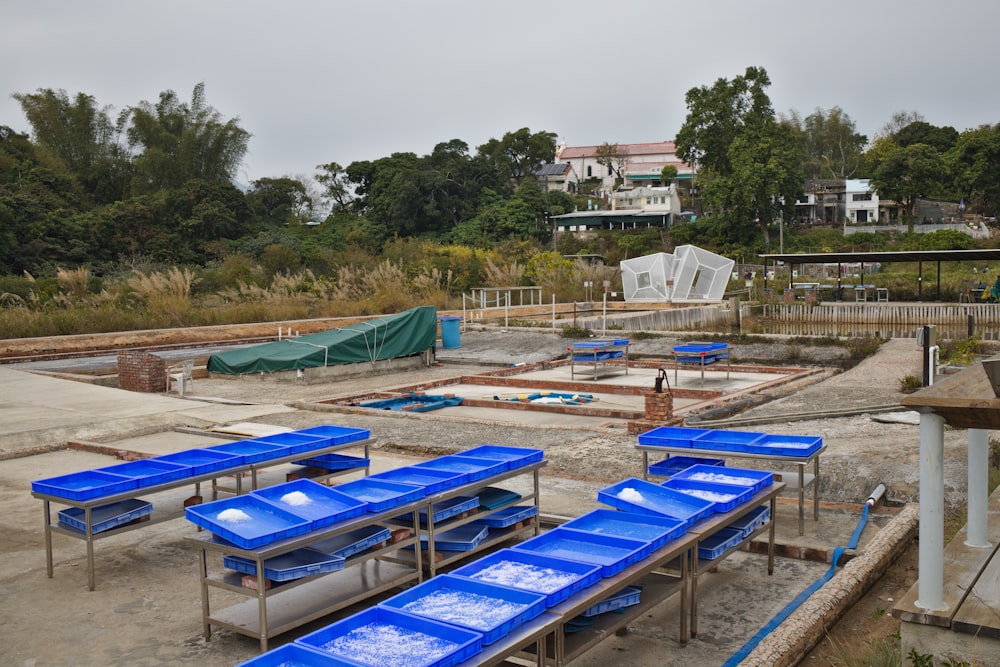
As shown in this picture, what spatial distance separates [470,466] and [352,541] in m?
1.28

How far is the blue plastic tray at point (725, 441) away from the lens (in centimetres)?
731

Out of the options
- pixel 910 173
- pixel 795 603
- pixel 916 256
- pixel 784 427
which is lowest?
pixel 795 603

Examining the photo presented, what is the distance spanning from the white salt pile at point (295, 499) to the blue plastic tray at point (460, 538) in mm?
931

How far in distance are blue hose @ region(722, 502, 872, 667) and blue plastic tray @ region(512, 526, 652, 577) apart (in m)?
0.96

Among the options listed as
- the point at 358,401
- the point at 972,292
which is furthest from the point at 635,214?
the point at 358,401

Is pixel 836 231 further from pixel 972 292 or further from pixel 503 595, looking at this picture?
pixel 503 595

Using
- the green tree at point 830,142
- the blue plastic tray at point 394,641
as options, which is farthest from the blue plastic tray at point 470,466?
the green tree at point 830,142

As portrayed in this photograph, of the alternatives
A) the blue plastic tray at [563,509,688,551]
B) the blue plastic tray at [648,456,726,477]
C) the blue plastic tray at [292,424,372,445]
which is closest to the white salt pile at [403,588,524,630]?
the blue plastic tray at [563,509,688,551]

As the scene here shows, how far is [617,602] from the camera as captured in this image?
15.3 ft

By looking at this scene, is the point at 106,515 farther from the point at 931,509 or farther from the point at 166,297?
the point at 166,297

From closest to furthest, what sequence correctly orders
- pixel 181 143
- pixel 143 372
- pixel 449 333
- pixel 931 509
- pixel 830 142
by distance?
pixel 931 509 → pixel 143 372 → pixel 449 333 → pixel 181 143 → pixel 830 142

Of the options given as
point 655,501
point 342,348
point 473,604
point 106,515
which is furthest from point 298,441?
point 342,348

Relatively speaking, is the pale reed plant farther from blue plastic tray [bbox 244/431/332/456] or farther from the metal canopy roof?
blue plastic tray [bbox 244/431/332/456]

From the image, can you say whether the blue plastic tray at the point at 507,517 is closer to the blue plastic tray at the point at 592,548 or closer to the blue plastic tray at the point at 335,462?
the blue plastic tray at the point at 592,548
